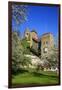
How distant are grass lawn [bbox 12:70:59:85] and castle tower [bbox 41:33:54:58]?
0.65ft

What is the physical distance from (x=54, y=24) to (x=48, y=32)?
4.3 inches

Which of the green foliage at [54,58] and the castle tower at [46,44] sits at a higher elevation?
the castle tower at [46,44]

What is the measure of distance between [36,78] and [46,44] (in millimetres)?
373

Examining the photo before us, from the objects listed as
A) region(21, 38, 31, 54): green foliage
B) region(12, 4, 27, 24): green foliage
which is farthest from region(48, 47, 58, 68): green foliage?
region(12, 4, 27, 24): green foliage

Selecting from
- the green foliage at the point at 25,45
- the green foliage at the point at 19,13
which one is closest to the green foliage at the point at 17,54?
the green foliage at the point at 25,45

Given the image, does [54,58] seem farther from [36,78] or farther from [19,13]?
[19,13]

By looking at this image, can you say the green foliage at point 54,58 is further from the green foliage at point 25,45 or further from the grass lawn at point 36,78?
the green foliage at point 25,45

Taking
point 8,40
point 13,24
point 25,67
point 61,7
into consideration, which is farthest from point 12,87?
point 61,7

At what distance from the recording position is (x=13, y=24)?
2439 millimetres

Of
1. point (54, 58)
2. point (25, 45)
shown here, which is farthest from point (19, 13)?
point (54, 58)

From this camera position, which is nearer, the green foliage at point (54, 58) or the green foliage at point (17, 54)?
the green foliage at point (17, 54)

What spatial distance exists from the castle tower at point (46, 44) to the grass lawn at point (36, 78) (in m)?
0.20

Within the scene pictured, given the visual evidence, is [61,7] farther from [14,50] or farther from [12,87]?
[12,87]

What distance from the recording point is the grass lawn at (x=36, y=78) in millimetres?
2434
